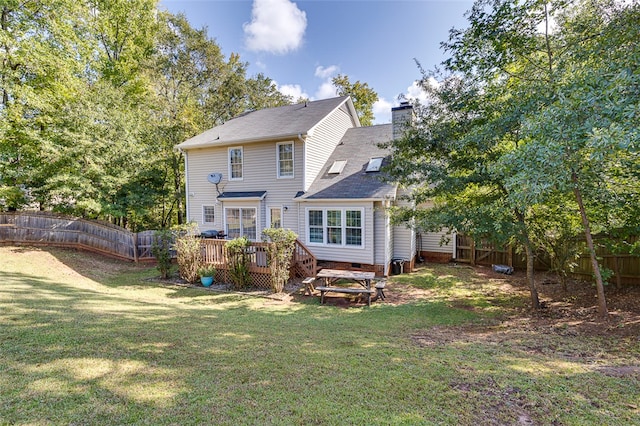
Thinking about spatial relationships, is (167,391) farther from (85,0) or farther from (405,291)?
(85,0)

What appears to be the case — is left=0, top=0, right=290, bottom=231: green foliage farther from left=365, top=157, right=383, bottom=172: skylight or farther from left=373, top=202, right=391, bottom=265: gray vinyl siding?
left=373, top=202, right=391, bottom=265: gray vinyl siding

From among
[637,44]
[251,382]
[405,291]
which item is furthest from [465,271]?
[251,382]

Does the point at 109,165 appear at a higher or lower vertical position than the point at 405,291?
higher

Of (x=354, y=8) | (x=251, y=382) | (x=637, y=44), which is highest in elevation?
(x=354, y=8)

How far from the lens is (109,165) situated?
572 inches

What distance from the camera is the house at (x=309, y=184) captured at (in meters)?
11.5

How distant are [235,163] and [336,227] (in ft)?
20.9

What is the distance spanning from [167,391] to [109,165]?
1512 cm

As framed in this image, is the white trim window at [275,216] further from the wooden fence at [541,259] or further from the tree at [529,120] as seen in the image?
the wooden fence at [541,259]

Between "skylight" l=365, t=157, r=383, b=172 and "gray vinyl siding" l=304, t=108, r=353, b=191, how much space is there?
2.48 metres

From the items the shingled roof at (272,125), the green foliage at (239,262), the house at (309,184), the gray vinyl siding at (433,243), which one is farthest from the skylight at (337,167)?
the green foliage at (239,262)

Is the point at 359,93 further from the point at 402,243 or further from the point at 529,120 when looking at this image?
the point at 529,120

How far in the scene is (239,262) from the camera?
9914 millimetres

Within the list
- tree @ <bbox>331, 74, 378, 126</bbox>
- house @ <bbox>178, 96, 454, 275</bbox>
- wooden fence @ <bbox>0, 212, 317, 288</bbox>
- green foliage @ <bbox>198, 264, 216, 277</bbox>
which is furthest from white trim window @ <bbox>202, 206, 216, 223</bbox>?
tree @ <bbox>331, 74, 378, 126</bbox>
